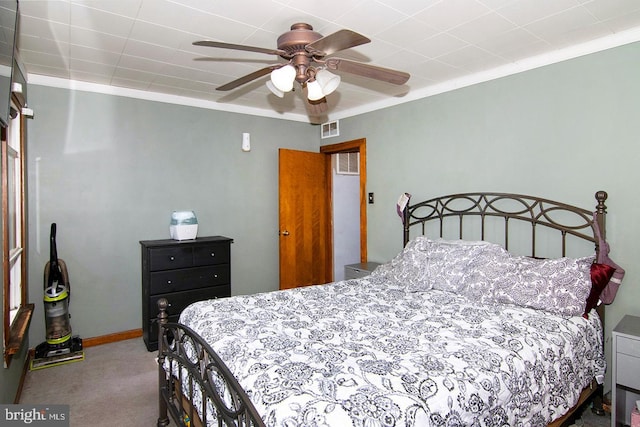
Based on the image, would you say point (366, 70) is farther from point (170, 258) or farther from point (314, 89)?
point (170, 258)

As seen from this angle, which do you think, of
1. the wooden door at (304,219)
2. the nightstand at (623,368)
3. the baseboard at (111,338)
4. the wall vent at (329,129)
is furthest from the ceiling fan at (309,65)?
the baseboard at (111,338)

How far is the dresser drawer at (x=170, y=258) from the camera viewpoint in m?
3.52

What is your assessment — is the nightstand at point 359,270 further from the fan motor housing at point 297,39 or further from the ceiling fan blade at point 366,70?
the fan motor housing at point 297,39

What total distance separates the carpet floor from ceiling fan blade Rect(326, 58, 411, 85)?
7.92 feet

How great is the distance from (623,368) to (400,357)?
152 centimetres

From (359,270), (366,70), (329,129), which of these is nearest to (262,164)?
(329,129)

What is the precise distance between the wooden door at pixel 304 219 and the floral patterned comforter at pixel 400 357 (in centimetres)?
203

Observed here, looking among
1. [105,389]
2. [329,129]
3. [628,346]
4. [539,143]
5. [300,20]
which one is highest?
[300,20]

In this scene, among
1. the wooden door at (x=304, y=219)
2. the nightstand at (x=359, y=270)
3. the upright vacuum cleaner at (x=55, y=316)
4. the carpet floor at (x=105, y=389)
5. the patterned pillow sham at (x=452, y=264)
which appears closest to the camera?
the carpet floor at (x=105, y=389)

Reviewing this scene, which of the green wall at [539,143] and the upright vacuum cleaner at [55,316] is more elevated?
the green wall at [539,143]

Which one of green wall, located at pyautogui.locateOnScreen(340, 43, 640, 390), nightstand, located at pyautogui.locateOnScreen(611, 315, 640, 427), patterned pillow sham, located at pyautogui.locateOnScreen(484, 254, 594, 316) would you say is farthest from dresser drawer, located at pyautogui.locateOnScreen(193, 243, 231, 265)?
nightstand, located at pyautogui.locateOnScreen(611, 315, 640, 427)

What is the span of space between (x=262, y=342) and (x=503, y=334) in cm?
125

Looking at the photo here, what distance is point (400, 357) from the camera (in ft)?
5.42

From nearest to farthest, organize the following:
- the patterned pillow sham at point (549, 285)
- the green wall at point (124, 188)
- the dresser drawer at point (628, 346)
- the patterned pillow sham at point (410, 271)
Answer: the dresser drawer at point (628, 346) < the patterned pillow sham at point (549, 285) < the patterned pillow sham at point (410, 271) < the green wall at point (124, 188)
